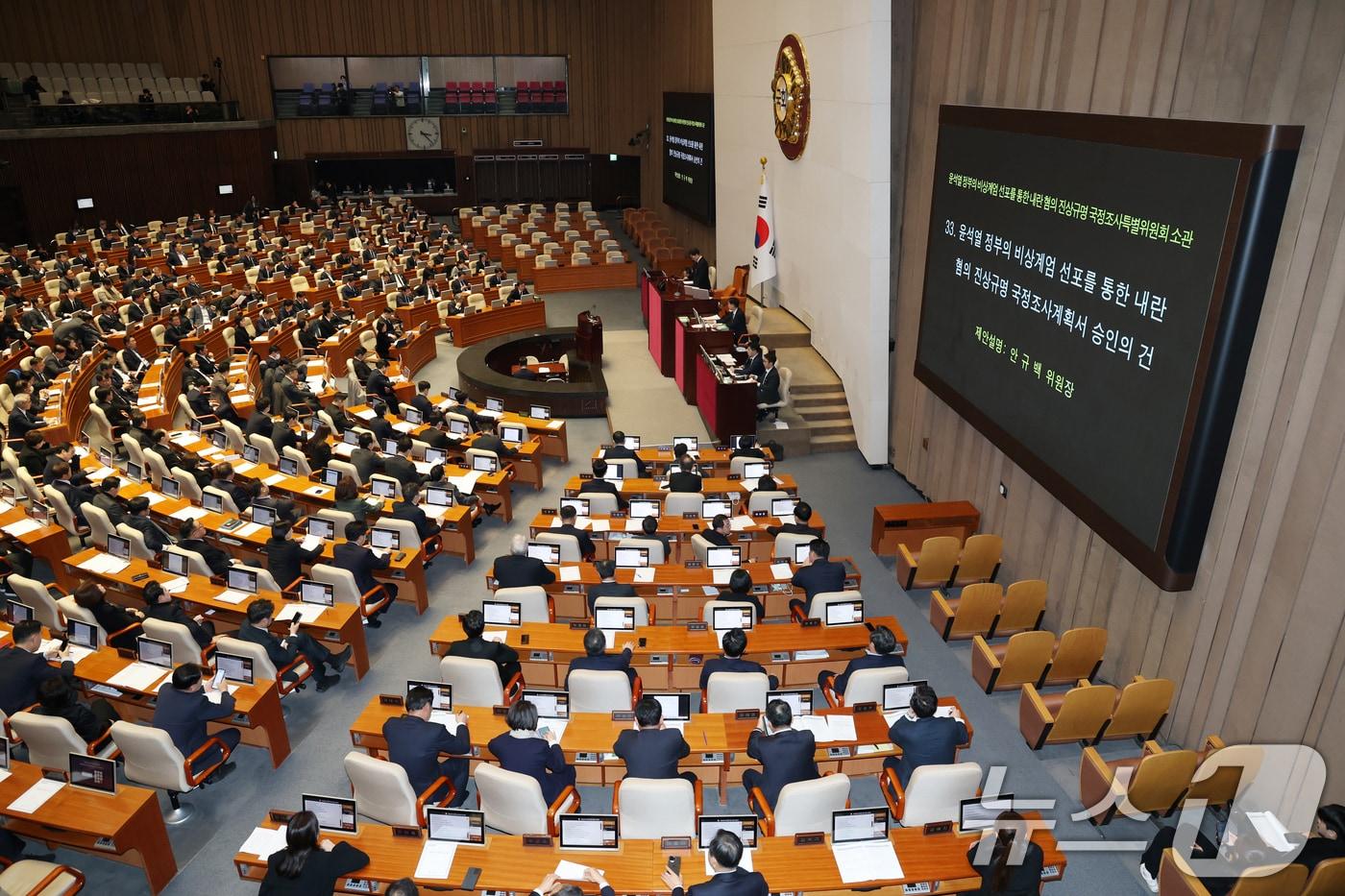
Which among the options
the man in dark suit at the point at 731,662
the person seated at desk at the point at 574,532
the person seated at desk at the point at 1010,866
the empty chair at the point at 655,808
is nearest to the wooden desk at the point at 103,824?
the empty chair at the point at 655,808

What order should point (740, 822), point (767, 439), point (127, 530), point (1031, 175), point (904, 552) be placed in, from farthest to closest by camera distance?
point (767, 439)
point (904, 552)
point (127, 530)
point (1031, 175)
point (740, 822)

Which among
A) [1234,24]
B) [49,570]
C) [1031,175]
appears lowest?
[49,570]

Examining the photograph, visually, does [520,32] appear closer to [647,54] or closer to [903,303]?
[647,54]

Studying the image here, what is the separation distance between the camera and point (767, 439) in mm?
13641

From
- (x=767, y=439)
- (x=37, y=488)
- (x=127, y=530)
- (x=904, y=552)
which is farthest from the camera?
(x=767, y=439)

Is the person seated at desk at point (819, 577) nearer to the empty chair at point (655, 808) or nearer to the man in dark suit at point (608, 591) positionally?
the man in dark suit at point (608, 591)

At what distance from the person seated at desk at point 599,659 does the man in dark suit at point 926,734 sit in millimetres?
2123

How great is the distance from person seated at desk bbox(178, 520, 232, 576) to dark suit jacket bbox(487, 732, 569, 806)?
4.19 meters

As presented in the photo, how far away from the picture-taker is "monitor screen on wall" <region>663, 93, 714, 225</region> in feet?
74.0

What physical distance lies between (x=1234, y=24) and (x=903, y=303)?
6374 millimetres

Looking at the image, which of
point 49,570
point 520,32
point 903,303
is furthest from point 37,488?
point 520,32

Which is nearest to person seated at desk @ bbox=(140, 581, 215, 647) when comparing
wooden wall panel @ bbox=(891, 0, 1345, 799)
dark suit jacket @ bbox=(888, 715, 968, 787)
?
dark suit jacket @ bbox=(888, 715, 968, 787)

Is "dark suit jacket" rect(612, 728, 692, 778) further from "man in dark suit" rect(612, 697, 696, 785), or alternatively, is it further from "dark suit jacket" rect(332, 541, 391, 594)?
"dark suit jacket" rect(332, 541, 391, 594)

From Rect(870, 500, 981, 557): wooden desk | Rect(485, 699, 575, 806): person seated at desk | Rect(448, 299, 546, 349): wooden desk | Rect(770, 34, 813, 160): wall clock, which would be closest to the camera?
Rect(485, 699, 575, 806): person seated at desk
